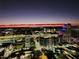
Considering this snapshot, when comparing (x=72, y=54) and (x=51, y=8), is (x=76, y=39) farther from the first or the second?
(x=51, y=8)

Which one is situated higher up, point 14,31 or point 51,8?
point 51,8

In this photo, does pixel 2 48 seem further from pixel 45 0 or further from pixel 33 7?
pixel 45 0

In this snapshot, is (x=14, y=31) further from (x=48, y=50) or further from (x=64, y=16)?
(x=64, y=16)

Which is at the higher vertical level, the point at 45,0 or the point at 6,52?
the point at 45,0

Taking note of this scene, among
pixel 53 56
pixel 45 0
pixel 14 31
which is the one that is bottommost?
pixel 53 56

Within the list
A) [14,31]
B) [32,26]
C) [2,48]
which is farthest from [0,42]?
[32,26]

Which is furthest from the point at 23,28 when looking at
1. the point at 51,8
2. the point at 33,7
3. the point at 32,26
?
the point at 51,8

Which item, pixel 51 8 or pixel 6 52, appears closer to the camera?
pixel 6 52

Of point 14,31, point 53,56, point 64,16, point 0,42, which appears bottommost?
point 53,56
